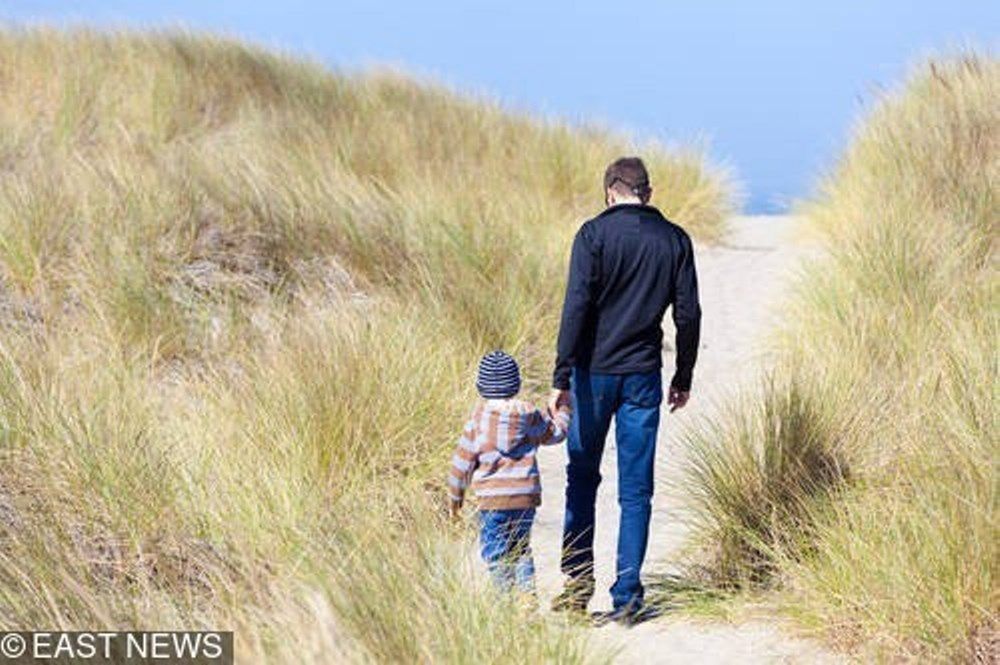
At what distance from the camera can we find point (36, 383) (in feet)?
19.5

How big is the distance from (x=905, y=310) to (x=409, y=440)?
336 centimetres

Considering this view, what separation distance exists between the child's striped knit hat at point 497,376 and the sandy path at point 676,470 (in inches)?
33.2

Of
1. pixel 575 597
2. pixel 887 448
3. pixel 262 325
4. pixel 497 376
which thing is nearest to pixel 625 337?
pixel 497 376

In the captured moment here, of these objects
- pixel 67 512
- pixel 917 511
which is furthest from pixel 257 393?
pixel 917 511

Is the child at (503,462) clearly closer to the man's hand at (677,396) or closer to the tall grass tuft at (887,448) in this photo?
the man's hand at (677,396)

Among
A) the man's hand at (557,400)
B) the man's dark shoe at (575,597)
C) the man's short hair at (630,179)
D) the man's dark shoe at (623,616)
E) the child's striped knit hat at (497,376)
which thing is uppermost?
the man's short hair at (630,179)

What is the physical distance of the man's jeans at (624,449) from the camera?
189 inches

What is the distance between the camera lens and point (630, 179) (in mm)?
4844

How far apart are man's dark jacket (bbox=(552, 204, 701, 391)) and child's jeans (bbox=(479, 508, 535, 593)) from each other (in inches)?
21.1

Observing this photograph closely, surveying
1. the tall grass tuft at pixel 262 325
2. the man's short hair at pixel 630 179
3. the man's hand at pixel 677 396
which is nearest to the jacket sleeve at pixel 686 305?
the man's hand at pixel 677 396

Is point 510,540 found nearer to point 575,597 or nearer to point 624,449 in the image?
point 575,597

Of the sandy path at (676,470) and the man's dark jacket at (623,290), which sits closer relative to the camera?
the sandy path at (676,470)

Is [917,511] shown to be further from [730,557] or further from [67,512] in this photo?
[67,512]

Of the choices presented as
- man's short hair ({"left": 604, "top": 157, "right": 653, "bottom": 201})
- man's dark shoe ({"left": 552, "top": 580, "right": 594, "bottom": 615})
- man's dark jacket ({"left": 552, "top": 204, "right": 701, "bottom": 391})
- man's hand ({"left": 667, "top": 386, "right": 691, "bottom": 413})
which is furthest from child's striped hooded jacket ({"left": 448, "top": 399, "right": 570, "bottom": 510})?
man's short hair ({"left": 604, "top": 157, "right": 653, "bottom": 201})
